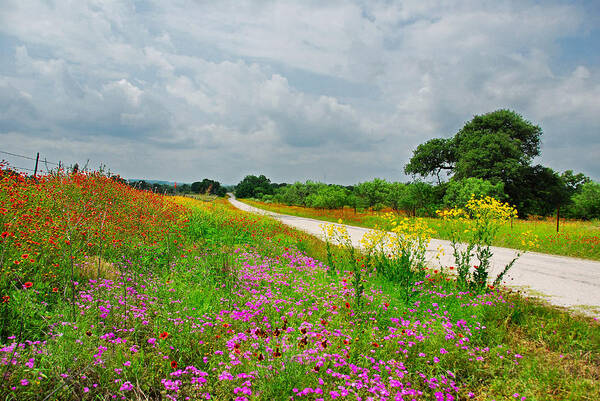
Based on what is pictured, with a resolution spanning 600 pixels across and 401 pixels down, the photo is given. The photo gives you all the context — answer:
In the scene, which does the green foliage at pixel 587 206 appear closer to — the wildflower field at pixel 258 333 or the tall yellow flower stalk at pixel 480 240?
the tall yellow flower stalk at pixel 480 240

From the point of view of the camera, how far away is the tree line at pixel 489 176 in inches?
1061

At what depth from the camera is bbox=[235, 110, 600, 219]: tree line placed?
1061 inches

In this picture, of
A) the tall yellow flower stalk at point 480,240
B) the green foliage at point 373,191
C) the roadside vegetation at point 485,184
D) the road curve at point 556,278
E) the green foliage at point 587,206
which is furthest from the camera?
the green foliage at point 373,191

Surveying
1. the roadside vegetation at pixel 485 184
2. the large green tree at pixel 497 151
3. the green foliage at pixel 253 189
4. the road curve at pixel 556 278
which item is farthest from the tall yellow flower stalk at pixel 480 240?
the green foliage at pixel 253 189

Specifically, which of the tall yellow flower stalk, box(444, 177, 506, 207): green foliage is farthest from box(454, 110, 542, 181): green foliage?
the tall yellow flower stalk

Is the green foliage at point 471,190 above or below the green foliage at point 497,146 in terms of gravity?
below

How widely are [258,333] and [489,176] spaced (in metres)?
31.2

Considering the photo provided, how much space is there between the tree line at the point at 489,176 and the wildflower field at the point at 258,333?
19978 millimetres

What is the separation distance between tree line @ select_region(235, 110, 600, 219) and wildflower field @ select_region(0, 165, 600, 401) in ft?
65.5

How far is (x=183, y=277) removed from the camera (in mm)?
5285

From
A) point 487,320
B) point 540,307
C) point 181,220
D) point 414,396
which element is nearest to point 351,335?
point 414,396

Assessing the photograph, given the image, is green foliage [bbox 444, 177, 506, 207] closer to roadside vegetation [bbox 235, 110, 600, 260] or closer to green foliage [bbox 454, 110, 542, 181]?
roadside vegetation [bbox 235, 110, 600, 260]

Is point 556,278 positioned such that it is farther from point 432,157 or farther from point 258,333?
point 432,157

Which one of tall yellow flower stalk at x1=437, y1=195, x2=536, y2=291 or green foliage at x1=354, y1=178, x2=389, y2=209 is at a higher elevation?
green foliage at x1=354, y1=178, x2=389, y2=209
